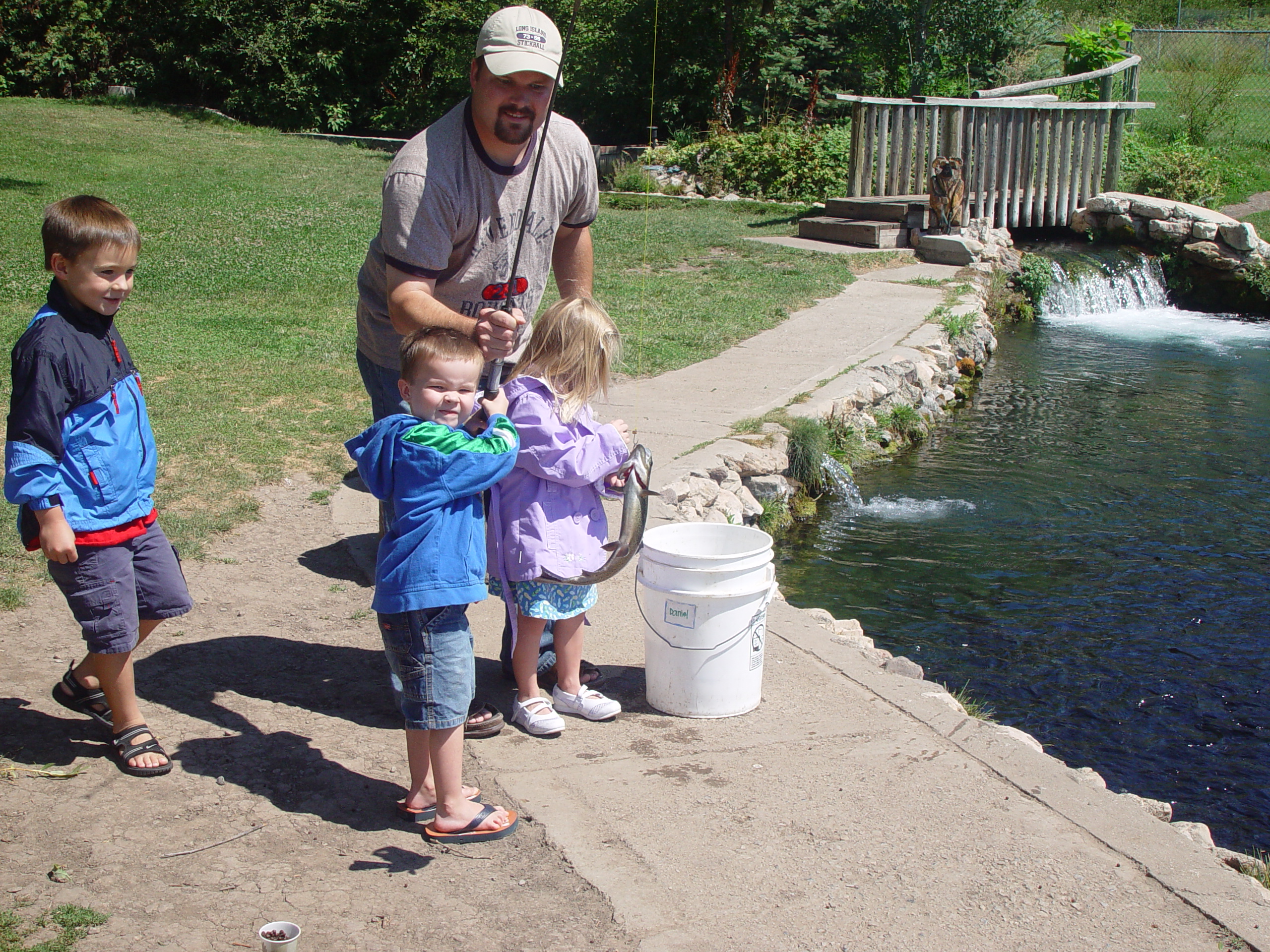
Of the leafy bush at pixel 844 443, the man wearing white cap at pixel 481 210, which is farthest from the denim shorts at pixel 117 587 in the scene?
the leafy bush at pixel 844 443

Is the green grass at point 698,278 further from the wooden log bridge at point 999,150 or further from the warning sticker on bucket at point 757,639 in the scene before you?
the warning sticker on bucket at point 757,639

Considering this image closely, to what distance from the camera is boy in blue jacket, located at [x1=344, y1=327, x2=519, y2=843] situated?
2.82m

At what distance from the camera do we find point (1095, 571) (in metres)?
6.01

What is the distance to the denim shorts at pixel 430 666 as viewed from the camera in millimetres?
2824

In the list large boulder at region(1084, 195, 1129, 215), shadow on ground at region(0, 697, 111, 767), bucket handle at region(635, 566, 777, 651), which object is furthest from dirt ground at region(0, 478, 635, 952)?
large boulder at region(1084, 195, 1129, 215)

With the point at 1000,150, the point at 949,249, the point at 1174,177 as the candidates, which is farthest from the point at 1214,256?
the point at 949,249

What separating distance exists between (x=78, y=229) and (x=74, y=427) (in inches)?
19.9

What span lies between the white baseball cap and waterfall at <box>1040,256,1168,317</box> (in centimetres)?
1108

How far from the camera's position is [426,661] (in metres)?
2.84

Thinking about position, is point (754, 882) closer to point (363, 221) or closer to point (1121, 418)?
point (1121, 418)

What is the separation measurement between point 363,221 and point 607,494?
11729 millimetres

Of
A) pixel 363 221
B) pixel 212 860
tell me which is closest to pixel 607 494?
pixel 212 860

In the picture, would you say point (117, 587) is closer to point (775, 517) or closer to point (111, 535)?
point (111, 535)

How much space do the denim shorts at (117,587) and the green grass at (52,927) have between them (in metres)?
0.76
